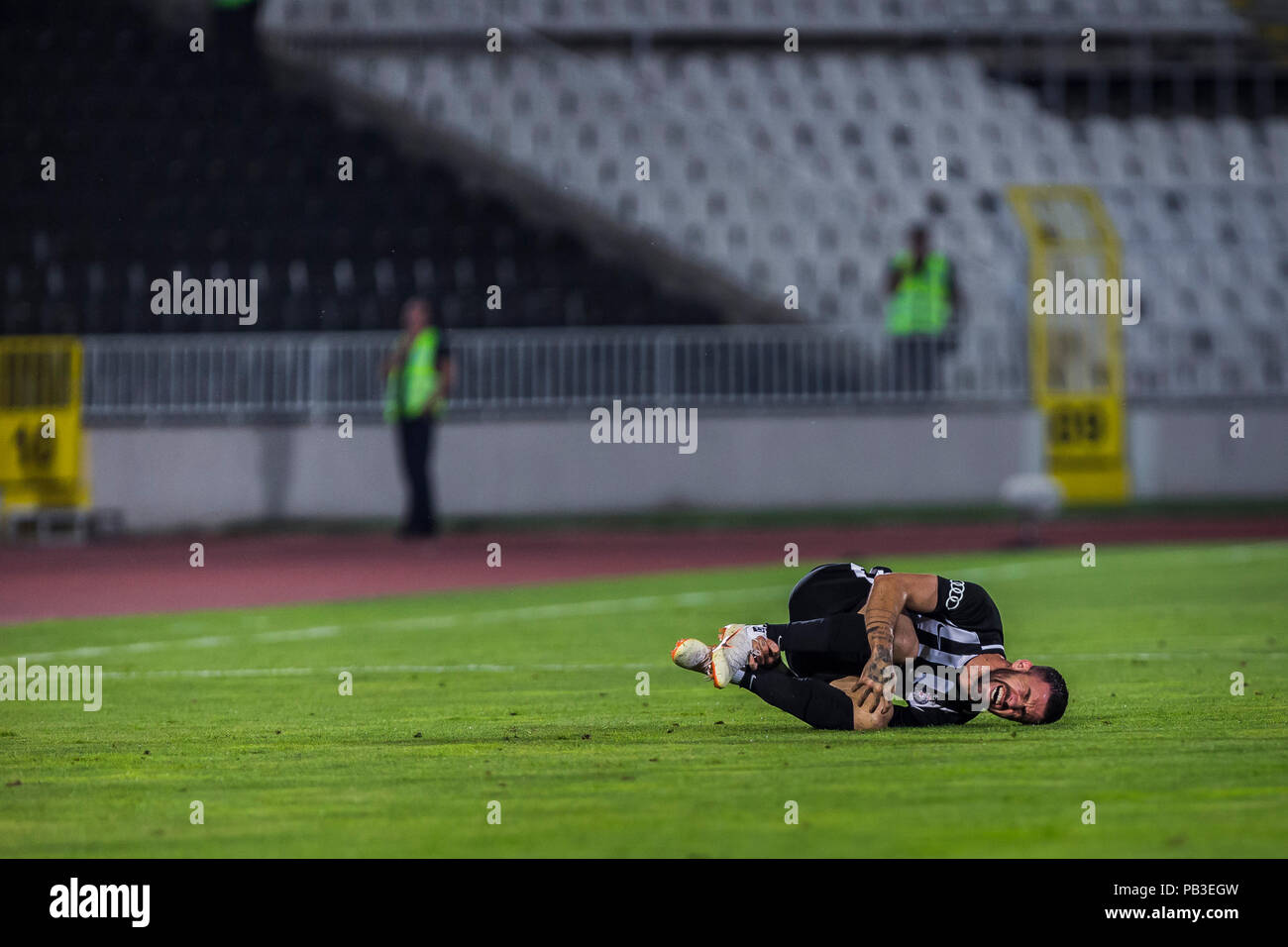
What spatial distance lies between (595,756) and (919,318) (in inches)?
655

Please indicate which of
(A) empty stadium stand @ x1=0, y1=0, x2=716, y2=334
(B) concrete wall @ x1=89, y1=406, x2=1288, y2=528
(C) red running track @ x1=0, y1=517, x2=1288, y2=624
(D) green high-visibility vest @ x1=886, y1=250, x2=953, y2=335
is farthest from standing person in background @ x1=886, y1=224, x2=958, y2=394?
(A) empty stadium stand @ x1=0, y1=0, x2=716, y2=334

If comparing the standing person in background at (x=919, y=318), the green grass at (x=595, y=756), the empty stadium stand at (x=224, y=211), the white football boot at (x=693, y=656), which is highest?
the empty stadium stand at (x=224, y=211)

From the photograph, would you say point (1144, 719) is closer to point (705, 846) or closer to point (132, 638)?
point (705, 846)

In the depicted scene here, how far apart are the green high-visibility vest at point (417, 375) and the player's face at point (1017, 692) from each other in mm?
13536

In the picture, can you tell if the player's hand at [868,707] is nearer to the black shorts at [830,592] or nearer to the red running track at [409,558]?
the black shorts at [830,592]

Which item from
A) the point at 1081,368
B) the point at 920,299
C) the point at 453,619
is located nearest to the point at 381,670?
the point at 453,619

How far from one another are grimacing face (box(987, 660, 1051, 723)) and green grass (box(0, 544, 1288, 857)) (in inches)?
4.4

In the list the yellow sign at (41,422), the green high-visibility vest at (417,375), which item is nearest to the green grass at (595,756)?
the green high-visibility vest at (417,375)

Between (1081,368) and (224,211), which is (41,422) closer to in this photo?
(224,211)

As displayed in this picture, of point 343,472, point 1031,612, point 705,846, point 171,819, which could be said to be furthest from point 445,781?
point 343,472

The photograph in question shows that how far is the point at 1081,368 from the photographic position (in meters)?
23.5

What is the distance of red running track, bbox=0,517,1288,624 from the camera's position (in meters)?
16.4

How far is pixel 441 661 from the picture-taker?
11.3 metres

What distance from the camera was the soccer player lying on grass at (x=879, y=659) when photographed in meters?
7.60
